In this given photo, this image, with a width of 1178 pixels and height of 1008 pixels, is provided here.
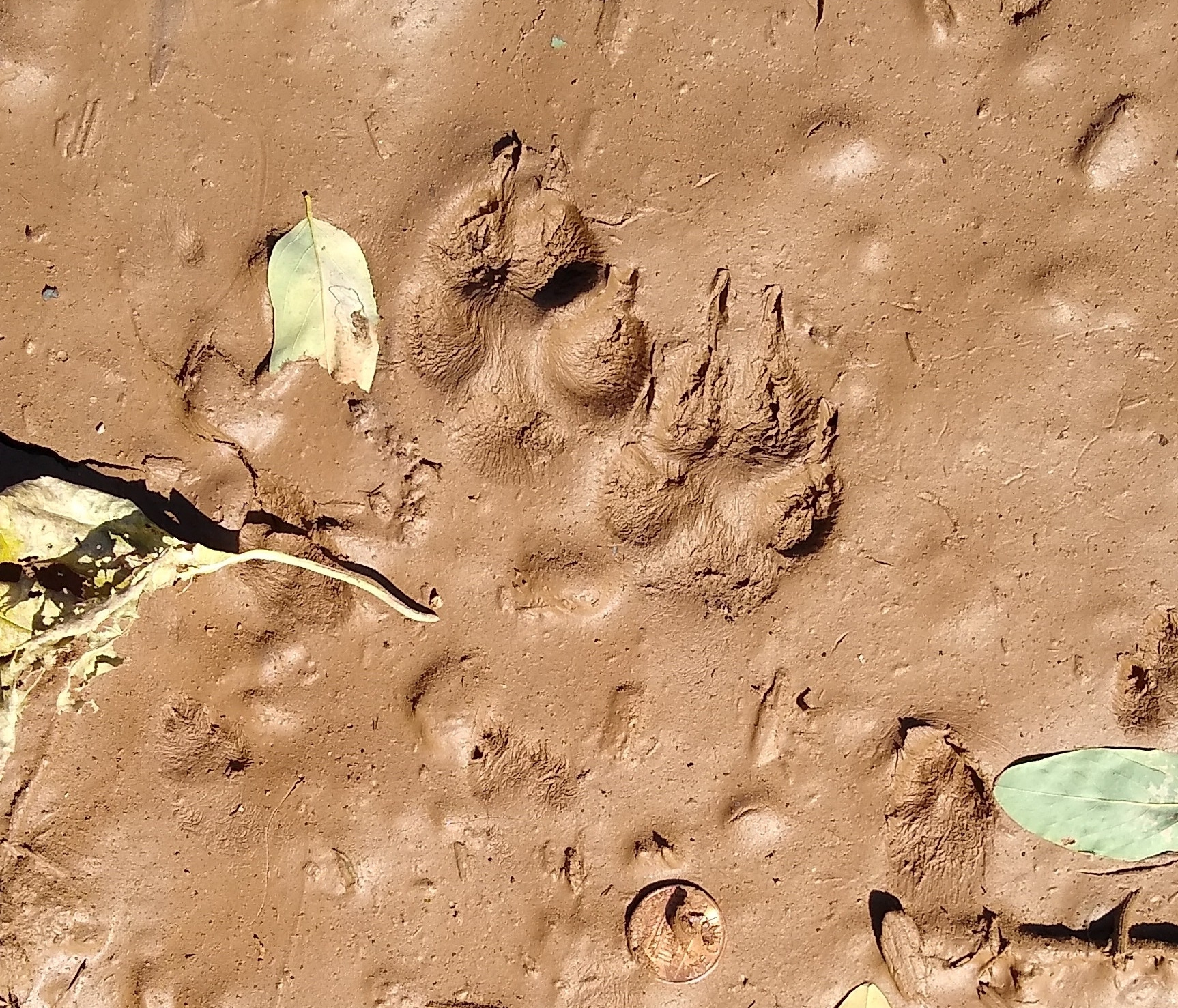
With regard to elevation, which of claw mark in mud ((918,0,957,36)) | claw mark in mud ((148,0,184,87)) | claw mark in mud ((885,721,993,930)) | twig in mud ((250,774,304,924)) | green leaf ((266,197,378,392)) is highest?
claw mark in mud ((148,0,184,87))

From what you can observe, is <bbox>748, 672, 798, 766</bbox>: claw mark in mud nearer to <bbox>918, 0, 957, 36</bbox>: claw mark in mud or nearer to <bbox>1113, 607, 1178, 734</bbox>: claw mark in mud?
<bbox>1113, 607, 1178, 734</bbox>: claw mark in mud

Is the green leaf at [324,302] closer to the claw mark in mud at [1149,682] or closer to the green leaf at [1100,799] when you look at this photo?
the green leaf at [1100,799]

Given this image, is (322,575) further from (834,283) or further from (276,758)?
(834,283)

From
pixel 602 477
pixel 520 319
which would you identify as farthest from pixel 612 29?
pixel 602 477

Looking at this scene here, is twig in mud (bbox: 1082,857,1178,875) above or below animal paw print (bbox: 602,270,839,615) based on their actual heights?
below

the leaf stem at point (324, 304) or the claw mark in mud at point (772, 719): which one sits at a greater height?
the leaf stem at point (324, 304)

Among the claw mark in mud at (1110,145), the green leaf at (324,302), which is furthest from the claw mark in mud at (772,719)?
the claw mark in mud at (1110,145)

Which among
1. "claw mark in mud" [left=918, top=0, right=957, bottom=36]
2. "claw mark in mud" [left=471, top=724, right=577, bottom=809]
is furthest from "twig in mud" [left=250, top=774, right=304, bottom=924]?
"claw mark in mud" [left=918, top=0, right=957, bottom=36]
